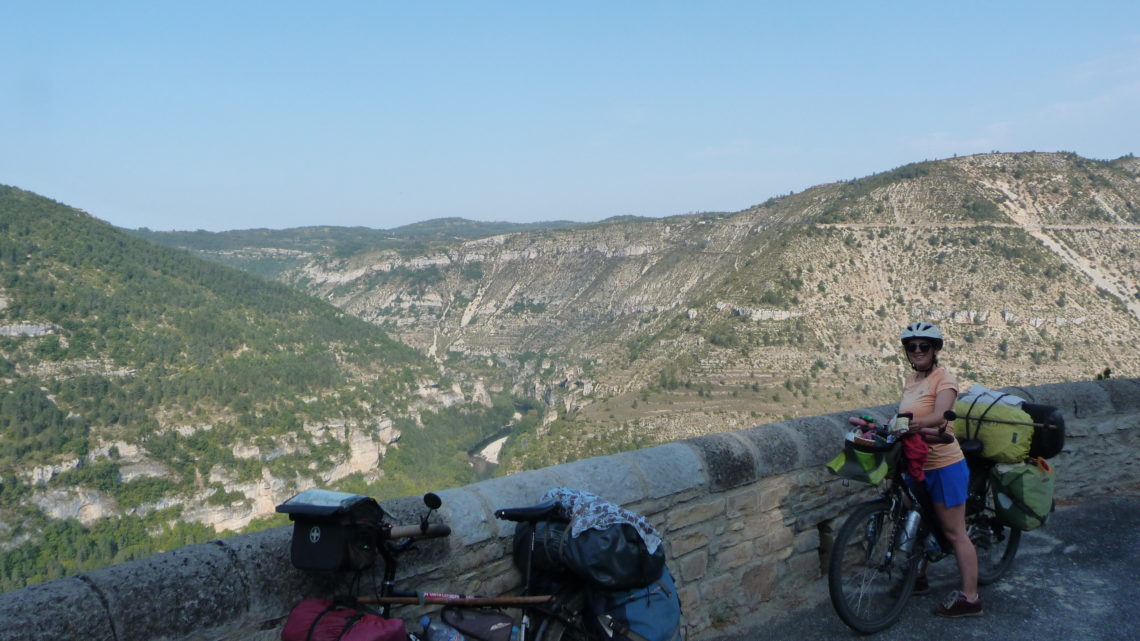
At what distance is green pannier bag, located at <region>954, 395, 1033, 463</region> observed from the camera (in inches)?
170

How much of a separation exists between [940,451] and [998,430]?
0.68 meters

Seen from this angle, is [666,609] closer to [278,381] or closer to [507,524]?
[507,524]

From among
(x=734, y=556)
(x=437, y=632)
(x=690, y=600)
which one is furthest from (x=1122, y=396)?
(x=437, y=632)

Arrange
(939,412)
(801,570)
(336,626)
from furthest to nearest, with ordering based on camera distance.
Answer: (801,570) → (939,412) → (336,626)

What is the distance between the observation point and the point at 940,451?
12.8 feet

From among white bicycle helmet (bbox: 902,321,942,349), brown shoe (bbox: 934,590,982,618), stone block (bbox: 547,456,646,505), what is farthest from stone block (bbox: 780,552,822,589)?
white bicycle helmet (bbox: 902,321,942,349)

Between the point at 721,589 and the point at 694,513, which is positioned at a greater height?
the point at 694,513

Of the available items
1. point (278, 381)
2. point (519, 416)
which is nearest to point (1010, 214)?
point (519, 416)

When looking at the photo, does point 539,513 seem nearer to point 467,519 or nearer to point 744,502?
point 467,519

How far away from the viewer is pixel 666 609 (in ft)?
9.12

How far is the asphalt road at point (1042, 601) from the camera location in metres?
3.93

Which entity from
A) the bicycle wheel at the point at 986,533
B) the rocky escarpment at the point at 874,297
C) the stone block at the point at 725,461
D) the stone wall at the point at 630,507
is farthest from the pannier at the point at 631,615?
the rocky escarpment at the point at 874,297

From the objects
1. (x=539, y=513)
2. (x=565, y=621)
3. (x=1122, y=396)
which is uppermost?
(x=539, y=513)

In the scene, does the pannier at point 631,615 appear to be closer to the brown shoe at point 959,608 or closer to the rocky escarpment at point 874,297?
the brown shoe at point 959,608
